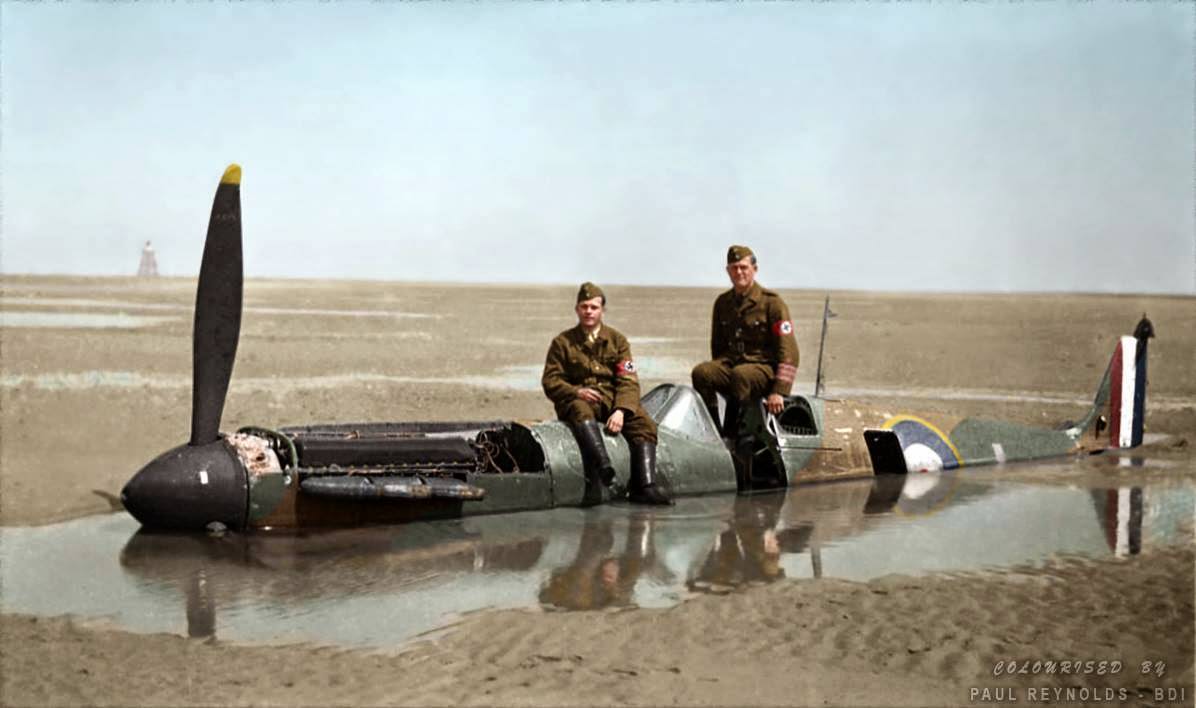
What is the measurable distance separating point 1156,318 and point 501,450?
119 feet

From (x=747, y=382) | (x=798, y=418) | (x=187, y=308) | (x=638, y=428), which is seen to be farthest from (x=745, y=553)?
(x=187, y=308)

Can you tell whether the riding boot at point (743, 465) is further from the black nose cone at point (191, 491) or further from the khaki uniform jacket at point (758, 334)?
the black nose cone at point (191, 491)

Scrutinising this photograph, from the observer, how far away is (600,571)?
798 cm

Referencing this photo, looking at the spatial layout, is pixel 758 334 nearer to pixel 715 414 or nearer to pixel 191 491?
pixel 715 414

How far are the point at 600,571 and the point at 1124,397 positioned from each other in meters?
8.56

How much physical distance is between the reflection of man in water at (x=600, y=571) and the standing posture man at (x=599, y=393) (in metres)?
0.69

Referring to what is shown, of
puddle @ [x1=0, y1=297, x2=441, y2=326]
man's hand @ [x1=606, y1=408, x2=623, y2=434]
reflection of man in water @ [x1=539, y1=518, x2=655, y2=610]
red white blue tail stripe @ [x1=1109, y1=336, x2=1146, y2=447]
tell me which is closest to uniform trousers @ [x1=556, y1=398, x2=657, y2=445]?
man's hand @ [x1=606, y1=408, x2=623, y2=434]

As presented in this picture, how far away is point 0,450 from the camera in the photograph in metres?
12.4

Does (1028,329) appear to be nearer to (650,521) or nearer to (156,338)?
(156,338)

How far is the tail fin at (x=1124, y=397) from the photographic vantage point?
13.8m

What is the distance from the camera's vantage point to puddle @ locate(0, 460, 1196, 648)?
692 cm

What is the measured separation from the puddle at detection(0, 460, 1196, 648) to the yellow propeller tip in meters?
2.51

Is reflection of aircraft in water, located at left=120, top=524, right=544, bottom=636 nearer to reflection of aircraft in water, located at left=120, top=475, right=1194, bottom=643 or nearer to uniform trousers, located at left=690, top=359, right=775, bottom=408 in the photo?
reflection of aircraft in water, located at left=120, top=475, right=1194, bottom=643

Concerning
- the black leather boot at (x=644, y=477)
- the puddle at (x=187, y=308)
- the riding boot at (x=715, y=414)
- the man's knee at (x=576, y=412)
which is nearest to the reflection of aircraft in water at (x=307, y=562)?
the man's knee at (x=576, y=412)
